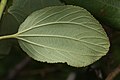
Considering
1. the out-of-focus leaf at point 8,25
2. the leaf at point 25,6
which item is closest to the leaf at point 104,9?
the leaf at point 25,6

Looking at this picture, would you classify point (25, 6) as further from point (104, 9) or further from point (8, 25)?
point (104, 9)

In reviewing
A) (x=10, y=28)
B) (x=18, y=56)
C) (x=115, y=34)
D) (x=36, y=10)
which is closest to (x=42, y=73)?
(x=18, y=56)

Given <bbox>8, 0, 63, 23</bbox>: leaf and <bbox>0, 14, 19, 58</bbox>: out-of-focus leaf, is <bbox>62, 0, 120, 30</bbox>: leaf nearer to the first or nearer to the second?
<bbox>8, 0, 63, 23</bbox>: leaf

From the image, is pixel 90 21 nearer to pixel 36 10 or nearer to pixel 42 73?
pixel 36 10

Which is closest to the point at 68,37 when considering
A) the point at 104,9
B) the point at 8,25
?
the point at 104,9

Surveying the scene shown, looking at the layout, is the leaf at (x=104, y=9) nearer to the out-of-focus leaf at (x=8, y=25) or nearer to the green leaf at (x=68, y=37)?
the green leaf at (x=68, y=37)
